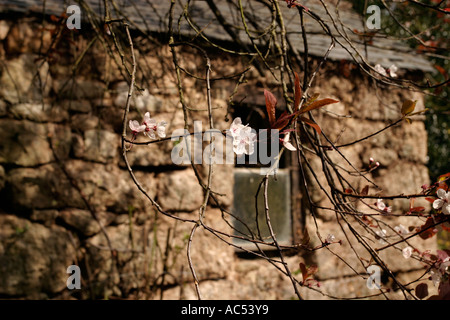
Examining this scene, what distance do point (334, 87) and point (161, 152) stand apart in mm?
1435

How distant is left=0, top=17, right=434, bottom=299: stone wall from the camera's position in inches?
93.2

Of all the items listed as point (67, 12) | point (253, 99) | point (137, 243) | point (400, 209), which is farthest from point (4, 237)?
point (400, 209)

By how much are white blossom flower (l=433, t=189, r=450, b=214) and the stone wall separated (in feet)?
4.35

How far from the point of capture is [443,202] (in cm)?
124

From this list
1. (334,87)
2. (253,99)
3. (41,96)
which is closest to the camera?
(41,96)

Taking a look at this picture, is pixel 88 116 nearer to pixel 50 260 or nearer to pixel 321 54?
pixel 50 260

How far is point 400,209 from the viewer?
3318mm

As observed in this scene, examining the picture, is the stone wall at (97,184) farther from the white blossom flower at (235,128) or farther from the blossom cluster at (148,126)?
the white blossom flower at (235,128)

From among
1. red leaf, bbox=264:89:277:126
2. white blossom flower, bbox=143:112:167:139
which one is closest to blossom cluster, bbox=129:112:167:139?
white blossom flower, bbox=143:112:167:139

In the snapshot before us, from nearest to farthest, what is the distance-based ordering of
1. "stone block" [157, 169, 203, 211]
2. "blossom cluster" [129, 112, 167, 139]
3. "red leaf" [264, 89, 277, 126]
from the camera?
"red leaf" [264, 89, 277, 126], "blossom cluster" [129, 112, 167, 139], "stone block" [157, 169, 203, 211]

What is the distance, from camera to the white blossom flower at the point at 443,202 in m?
1.21

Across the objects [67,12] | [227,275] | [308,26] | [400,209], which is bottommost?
[227,275]

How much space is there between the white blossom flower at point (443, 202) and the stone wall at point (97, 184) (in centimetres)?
133

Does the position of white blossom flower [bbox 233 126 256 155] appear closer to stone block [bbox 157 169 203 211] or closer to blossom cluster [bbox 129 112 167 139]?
blossom cluster [bbox 129 112 167 139]
